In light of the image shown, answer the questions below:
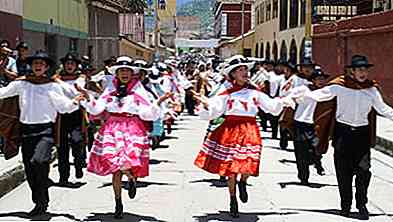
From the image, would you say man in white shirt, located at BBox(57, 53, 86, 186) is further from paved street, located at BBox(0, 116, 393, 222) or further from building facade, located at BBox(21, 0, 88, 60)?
building facade, located at BBox(21, 0, 88, 60)

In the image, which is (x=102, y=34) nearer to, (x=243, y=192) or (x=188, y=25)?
(x=243, y=192)

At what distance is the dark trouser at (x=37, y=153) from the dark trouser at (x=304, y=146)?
4158 mm

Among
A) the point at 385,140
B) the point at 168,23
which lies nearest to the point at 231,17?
the point at 168,23

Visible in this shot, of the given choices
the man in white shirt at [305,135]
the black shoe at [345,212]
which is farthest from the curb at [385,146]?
the black shoe at [345,212]

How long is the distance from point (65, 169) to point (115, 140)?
2789 millimetres

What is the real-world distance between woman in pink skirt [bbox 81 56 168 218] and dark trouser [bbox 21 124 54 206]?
55 cm

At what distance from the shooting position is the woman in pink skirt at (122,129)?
29.3 feet

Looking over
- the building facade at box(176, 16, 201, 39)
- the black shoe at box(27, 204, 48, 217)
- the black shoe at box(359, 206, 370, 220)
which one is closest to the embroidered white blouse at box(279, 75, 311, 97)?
the black shoe at box(359, 206, 370, 220)

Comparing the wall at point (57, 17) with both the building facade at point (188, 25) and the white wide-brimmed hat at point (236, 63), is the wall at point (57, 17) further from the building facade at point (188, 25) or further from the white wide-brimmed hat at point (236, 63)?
the building facade at point (188, 25)

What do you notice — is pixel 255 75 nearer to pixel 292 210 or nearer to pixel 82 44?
pixel 292 210

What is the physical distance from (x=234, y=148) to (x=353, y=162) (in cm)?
146

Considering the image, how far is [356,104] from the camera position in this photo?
9.39 metres

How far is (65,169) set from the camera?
455 inches

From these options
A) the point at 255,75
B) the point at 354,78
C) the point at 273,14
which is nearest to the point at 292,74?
the point at 354,78
